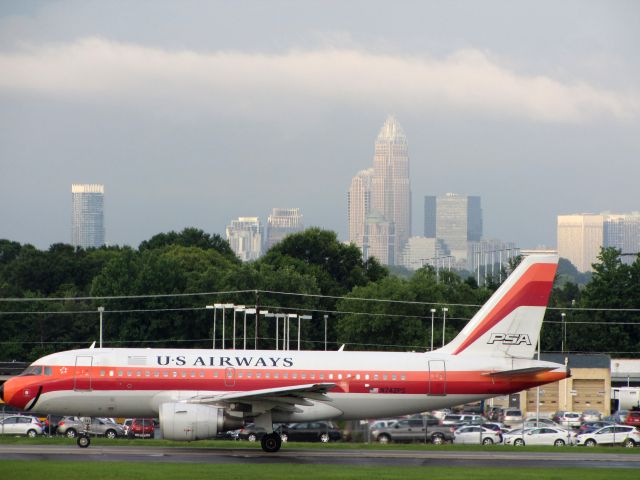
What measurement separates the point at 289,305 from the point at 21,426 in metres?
69.0

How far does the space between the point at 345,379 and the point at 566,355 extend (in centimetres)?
5362

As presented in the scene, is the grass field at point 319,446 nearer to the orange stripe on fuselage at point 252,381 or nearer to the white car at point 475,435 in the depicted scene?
the orange stripe on fuselage at point 252,381

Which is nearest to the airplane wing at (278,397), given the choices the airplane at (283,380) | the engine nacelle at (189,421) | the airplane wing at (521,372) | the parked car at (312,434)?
the airplane at (283,380)

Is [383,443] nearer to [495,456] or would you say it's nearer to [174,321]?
[495,456]

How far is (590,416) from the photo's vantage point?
9162 centimetres

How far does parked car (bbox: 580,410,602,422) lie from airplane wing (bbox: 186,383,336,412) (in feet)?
134

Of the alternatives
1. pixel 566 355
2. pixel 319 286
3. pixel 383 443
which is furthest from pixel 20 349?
pixel 383 443

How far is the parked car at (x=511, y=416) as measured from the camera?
285 feet

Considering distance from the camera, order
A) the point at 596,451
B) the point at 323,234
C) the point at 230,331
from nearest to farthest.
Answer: the point at 596,451, the point at 230,331, the point at 323,234

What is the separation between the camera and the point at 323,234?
16975 cm

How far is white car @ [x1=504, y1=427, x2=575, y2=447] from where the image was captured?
6700cm

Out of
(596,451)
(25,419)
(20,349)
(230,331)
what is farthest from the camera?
(20,349)

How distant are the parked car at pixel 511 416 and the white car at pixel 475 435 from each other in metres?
16.4

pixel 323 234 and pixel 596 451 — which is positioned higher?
pixel 323 234
